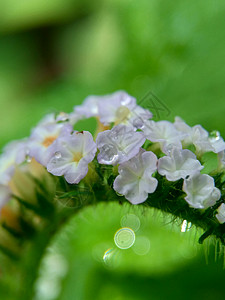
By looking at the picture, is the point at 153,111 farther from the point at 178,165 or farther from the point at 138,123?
the point at 178,165

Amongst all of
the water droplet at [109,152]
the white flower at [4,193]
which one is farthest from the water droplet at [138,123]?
the white flower at [4,193]

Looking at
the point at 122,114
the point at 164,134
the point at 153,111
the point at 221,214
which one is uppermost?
the point at 153,111

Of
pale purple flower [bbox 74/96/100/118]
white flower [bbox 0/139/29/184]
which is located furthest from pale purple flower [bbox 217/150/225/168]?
white flower [bbox 0/139/29/184]

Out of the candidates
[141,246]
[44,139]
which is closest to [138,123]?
[44,139]

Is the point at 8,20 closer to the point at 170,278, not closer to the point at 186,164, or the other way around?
the point at 170,278

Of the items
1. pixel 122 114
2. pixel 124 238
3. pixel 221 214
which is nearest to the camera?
pixel 221 214

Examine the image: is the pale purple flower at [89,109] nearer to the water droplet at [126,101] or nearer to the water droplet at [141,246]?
the water droplet at [126,101]

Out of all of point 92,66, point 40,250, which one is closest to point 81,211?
point 40,250

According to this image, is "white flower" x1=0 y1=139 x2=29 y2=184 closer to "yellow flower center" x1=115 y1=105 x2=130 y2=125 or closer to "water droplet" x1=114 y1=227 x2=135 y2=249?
"yellow flower center" x1=115 y1=105 x2=130 y2=125
